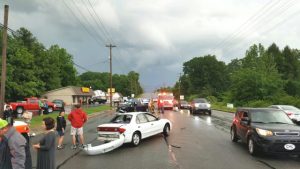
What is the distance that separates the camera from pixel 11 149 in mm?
5629

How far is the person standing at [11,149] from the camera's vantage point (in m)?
5.62

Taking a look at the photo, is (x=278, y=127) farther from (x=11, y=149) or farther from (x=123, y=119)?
(x=11, y=149)

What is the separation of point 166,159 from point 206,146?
10.8 ft

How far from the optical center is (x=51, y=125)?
21.9 feet

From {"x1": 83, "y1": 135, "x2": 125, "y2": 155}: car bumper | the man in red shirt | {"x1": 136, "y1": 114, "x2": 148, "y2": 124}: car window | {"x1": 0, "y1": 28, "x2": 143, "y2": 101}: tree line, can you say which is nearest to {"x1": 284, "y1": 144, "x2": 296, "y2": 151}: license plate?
{"x1": 83, "y1": 135, "x2": 125, "y2": 155}: car bumper

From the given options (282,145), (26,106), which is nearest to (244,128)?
(282,145)

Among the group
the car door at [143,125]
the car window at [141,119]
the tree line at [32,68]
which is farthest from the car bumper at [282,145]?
the tree line at [32,68]

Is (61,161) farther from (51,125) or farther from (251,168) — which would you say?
(251,168)

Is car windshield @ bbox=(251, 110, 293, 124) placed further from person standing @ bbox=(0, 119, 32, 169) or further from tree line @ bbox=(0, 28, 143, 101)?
tree line @ bbox=(0, 28, 143, 101)

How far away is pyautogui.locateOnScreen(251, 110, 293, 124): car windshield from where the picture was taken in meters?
12.6

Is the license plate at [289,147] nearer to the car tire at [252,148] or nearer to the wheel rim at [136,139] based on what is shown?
the car tire at [252,148]

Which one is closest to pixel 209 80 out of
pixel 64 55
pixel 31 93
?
pixel 64 55

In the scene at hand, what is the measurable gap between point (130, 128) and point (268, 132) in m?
5.38

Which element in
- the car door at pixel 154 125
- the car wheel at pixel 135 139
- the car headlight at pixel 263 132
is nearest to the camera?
the car headlight at pixel 263 132
